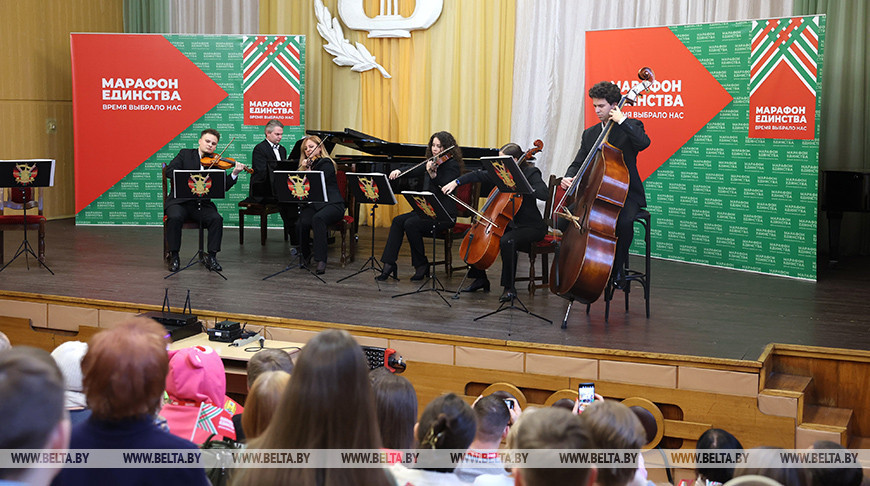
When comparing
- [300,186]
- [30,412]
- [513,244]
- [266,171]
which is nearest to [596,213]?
[513,244]

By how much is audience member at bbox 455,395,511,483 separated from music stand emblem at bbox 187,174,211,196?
436 cm

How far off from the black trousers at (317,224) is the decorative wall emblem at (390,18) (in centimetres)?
325

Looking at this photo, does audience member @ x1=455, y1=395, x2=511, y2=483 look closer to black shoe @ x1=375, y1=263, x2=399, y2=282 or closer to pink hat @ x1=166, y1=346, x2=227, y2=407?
pink hat @ x1=166, y1=346, x2=227, y2=407

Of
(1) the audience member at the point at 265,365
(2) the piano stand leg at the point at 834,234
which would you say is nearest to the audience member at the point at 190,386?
(1) the audience member at the point at 265,365

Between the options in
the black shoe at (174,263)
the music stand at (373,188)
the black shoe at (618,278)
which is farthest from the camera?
the black shoe at (174,263)

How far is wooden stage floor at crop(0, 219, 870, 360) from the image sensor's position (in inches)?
189

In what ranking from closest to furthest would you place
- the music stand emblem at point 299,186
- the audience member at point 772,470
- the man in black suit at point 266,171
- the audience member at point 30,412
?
1. the audience member at point 30,412
2. the audience member at point 772,470
3. the music stand emblem at point 299,186
4. the man in black suit at point 266,171

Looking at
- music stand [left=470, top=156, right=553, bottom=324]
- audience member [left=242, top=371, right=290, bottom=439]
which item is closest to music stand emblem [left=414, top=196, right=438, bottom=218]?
music stand [left=470, top=156, right=553, bottom=324]

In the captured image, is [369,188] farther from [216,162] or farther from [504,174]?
[216,162]

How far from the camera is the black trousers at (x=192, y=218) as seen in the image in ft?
21.9

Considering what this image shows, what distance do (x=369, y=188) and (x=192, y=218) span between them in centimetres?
180

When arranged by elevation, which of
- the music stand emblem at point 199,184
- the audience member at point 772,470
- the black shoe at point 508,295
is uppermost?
the music stand emblem at point 199,184

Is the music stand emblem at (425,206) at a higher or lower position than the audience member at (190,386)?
higher

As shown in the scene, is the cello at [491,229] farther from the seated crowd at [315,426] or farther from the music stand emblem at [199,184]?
the seated crowd at [315,426]
